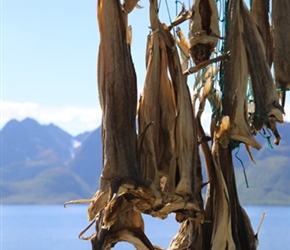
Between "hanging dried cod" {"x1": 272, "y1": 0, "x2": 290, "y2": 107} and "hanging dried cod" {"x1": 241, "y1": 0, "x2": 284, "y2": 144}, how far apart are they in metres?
0.21

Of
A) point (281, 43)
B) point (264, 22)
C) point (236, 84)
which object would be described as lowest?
point (236, 84)

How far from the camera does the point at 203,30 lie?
3818 mm

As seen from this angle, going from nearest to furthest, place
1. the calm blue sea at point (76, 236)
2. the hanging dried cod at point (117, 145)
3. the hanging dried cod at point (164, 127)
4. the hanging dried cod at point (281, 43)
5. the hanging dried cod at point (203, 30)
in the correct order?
the hanging dried cod at point (117, 145)
the hanging dried cod at point (164, 127)
the hanging dried cod at point (203, 30)
the hanging dried cod at point (281, 43)
the calm blue sea at point (76, 236)

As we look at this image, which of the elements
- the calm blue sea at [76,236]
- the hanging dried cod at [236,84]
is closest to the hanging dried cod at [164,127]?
the hanging dried cod at [236,84]

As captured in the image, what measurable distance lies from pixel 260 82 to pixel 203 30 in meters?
0.39

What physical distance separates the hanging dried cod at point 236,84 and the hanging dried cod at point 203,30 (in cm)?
14

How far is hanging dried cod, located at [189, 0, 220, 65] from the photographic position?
12.5ft

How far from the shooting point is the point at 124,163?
11.4 feet

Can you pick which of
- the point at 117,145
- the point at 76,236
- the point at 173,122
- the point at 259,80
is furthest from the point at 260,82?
the point at 76,236

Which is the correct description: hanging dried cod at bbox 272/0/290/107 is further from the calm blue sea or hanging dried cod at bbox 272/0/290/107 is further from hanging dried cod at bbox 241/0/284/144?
the calm blue sea

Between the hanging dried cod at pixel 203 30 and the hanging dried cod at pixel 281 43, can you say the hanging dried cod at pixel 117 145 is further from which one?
the hanging dried cod at pixel 281 43

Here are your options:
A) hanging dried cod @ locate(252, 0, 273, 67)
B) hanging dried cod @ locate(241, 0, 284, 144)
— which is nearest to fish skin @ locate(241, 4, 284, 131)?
hanging dried cod @ locate(241, 0, 284, 144)

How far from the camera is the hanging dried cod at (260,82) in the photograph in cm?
389

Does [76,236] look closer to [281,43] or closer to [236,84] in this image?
[281,43]
